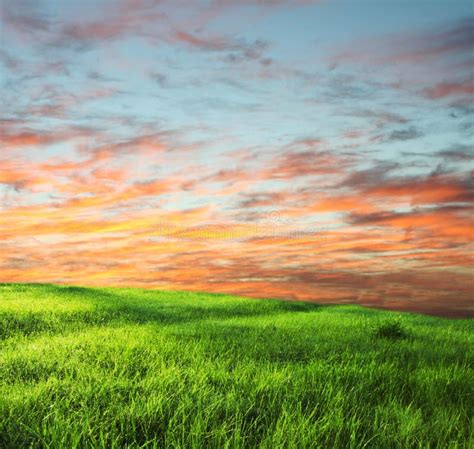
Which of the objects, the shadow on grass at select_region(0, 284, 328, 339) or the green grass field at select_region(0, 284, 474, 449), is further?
the shadow on grass at select_region(0, 284, 328, 339)

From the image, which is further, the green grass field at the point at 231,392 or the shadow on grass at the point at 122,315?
the shadow on grass at the point at 122,315

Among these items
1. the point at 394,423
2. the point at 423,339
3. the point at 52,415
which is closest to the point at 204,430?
the point at 52,415

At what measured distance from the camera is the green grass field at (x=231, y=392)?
376 cm

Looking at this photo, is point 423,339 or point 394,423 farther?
point 423,339

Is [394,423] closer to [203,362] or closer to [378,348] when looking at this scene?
[203,362]

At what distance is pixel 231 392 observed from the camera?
4727 millimetres

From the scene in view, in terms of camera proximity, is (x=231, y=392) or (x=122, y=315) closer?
(x=231, y=392)

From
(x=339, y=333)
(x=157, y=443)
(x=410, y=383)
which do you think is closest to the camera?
(x=157, y=443)

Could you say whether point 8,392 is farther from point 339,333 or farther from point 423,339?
point 423,339

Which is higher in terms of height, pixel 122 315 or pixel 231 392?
pixel 231 392

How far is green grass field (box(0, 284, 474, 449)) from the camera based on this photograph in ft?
12.3

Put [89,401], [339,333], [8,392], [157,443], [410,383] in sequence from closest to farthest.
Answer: [157,443] < [89,401] < [8,392] < [410,383] < [339,333]

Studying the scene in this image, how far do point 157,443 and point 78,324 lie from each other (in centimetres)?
859

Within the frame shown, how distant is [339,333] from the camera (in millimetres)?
10156
